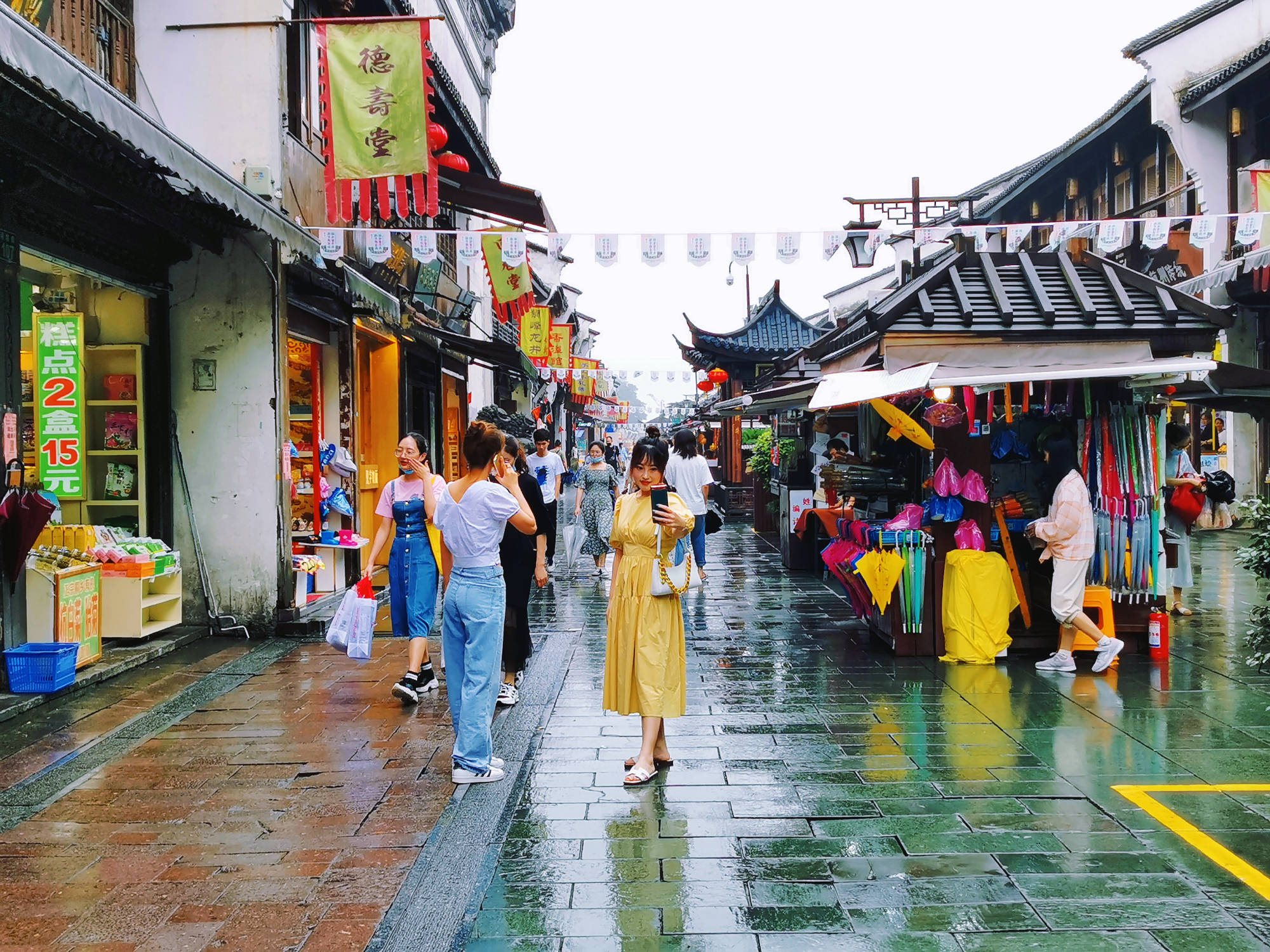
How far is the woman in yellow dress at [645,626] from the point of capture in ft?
18.0

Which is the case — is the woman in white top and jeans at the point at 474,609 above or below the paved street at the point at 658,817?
above

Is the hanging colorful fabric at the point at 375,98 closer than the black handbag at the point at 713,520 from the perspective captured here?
Yes

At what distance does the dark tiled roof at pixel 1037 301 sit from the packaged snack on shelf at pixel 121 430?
639cm

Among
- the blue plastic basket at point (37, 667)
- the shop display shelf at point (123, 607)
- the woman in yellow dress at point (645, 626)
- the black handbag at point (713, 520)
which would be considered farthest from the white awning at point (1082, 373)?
the shop display shelf at point (123, 607)

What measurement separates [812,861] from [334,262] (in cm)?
801

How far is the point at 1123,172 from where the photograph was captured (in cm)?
2334

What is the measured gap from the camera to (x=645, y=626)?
5.51m

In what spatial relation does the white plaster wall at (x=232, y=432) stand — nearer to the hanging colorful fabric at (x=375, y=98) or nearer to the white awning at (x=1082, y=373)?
the hanging colorful fabric at (x=375, y=98)

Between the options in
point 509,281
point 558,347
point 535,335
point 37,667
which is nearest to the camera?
point 37,667

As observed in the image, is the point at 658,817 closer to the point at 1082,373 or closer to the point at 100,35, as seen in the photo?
the point at 1082,373

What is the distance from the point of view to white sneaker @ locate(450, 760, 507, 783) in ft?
18.0

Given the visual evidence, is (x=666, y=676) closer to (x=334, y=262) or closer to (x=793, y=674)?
(x=793, y=674)

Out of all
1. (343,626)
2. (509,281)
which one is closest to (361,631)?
(343,626)

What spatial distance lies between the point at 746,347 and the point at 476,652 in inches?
894
